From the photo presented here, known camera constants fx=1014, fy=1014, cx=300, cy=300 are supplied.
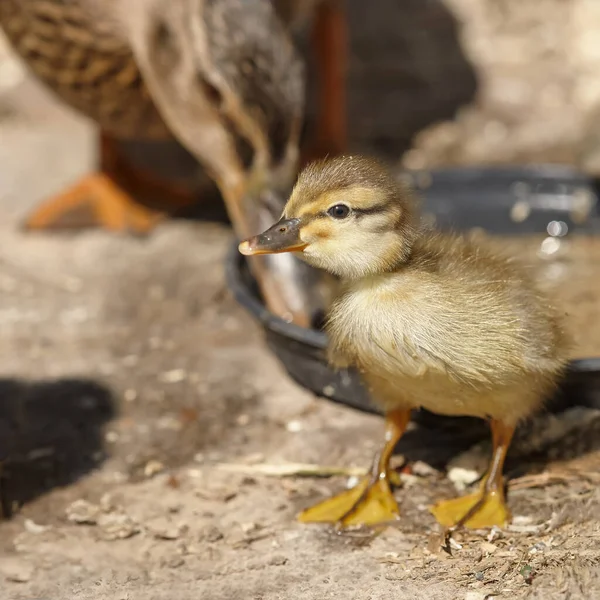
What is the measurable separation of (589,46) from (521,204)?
1.33 meters

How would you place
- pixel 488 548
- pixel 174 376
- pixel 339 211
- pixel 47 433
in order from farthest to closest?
pixel 174 376
pixel 47 433
pixel 488 548
pixel 339 211

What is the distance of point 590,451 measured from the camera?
7.89 ft

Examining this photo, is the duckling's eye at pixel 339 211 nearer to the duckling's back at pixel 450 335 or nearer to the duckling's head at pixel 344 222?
the duckling's head at pixel 344 222

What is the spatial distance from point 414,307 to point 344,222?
0.22 metres

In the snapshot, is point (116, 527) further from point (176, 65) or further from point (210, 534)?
point (176, 65)

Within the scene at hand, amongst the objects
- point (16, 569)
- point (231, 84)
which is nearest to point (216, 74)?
point (231, 84)

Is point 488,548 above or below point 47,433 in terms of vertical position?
above

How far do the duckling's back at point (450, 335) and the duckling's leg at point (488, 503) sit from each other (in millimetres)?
86

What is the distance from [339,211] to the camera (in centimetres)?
194

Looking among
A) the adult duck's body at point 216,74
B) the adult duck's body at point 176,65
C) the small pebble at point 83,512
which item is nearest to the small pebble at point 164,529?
the small pebble at point 83,512

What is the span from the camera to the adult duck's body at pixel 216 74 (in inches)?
113

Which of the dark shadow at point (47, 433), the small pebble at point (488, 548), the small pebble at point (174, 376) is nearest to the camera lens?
the small pebble at point (488, 548)

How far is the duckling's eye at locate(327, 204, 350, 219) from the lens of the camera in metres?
1.94

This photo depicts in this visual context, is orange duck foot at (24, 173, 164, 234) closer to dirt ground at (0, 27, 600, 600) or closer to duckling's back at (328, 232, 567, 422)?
dirt ground at (0, 27, 600, 600)
